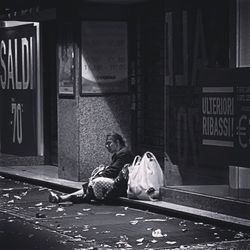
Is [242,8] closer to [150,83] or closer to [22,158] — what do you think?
[150,83]

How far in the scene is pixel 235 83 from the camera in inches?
435

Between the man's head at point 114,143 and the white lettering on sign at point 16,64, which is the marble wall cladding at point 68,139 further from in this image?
the white lettering on sign at point 16,64

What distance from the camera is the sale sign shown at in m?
18.3

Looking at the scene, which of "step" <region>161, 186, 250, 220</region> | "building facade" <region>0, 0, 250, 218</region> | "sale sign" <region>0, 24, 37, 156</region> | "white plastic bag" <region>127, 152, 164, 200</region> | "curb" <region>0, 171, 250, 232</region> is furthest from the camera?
"sale sign" <region>0, 24, 37, 156</region>

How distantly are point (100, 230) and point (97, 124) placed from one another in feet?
15.0

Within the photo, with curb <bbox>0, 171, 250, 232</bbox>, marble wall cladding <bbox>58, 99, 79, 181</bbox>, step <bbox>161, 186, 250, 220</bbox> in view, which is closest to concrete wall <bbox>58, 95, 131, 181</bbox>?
marble wall cladding <bbox>58, 99, 79, 181</bbox>

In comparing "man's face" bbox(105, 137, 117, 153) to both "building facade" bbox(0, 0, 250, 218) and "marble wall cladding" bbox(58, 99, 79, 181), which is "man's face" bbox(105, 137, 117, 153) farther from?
"marble wall cladding" bbox(58, 99, 79, 181)

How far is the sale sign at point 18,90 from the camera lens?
721 inches

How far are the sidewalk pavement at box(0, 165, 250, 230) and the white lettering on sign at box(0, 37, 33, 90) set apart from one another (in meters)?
1.98

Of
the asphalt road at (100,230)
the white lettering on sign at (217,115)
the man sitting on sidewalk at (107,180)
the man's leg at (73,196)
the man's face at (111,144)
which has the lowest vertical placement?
the asphalt road at (100,230)

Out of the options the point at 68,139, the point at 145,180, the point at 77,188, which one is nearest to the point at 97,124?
the point at 68,139

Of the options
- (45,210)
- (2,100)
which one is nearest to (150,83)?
(45,210)

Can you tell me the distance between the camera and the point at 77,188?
557 inches

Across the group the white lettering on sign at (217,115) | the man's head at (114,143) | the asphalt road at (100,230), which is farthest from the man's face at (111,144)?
the white lettering on sign at (217,115)
